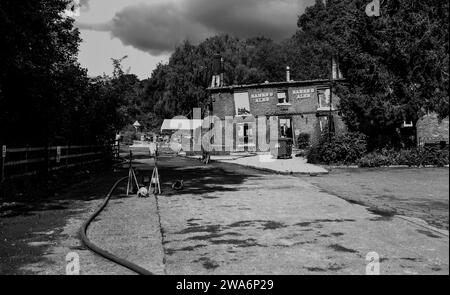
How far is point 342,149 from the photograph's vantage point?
22.7m

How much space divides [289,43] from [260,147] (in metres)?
45.0

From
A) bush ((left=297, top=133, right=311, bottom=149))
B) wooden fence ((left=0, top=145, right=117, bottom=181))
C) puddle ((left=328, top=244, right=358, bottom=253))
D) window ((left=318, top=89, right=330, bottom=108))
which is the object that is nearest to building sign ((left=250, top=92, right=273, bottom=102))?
window ((left=318, top=89, right=330, bottom=108))

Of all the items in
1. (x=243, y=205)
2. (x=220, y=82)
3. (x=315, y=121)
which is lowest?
(x=243, y=205)

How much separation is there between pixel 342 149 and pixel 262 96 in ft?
61.6

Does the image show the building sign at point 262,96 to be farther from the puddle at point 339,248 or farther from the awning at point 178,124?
the puddle at point 339,248

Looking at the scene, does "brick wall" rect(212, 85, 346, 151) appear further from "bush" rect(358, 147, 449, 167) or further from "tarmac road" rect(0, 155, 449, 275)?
"tarmac road" rect(0, 155, 449, 275)

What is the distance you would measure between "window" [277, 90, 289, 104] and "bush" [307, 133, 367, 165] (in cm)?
1704

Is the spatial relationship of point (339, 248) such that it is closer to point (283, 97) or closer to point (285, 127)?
point (285, 127)

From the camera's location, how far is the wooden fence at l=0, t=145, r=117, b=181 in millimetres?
12828

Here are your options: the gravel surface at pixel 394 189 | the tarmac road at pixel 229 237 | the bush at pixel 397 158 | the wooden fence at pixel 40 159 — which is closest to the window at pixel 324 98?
the bush at pixel 397 158

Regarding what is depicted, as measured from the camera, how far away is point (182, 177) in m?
17.5

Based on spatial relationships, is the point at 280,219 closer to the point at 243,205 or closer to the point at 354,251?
the point at 243,205

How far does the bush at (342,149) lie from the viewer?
22625mm

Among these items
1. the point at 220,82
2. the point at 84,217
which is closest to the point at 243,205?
the point at 84,217
